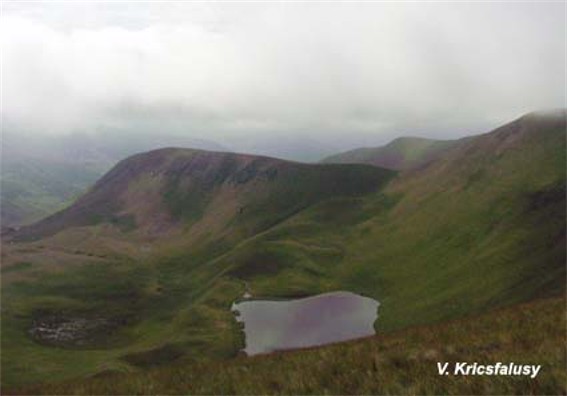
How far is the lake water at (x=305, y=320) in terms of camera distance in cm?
12612

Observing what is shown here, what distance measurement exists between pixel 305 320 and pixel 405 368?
135 m

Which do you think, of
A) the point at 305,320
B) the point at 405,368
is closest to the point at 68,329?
the point at 305,320

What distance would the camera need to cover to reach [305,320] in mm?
145500

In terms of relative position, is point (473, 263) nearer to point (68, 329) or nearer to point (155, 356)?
point (155, 356)

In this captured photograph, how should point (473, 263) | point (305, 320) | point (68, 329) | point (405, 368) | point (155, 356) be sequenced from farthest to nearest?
point (68, 329)
point (473, 263)
point (305, 320)
point (155, 356)
point (405, 368)

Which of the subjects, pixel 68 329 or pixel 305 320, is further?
pixel 68 329

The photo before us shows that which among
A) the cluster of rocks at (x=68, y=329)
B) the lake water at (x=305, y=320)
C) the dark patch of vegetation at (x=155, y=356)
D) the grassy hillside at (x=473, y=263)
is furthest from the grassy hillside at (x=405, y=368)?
the cluster of rocks at (x=68, y=329)

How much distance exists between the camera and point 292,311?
514 ft

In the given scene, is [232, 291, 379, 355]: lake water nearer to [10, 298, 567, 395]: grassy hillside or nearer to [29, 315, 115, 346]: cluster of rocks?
[29, 315, 115, 346]: cluster of rocks

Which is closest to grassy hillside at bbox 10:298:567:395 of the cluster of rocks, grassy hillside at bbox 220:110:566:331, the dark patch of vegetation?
grassy hillside at bbox 220:110:566:331

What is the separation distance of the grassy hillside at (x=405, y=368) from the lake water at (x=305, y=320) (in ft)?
319

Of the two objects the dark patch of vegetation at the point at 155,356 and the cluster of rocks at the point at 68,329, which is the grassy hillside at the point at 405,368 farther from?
the cluster of rocks at the point at 68,329

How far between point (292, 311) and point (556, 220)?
210 ft

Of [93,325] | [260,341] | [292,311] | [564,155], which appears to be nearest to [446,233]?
[564,155]
